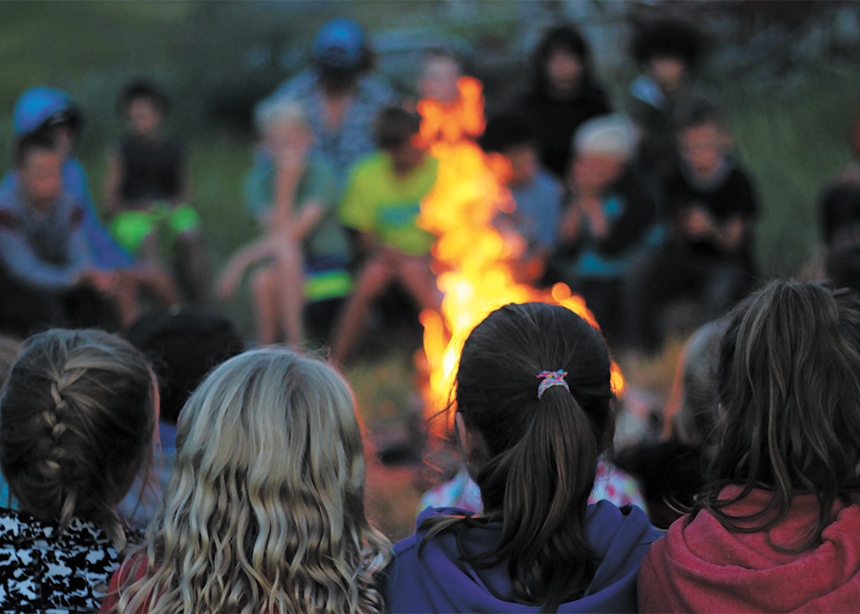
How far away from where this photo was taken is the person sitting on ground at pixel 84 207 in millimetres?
5094

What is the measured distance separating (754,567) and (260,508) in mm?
825

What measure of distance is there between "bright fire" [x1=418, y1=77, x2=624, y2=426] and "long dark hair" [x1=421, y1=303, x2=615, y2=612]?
2.21 meters

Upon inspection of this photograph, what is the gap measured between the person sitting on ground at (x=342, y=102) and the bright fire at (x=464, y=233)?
2.81ft

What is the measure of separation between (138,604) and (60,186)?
13.0 ft

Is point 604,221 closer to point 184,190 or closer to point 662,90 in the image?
point 662,90

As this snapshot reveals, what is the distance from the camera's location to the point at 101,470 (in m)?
1.80

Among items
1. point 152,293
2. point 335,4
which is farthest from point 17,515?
point 335,4

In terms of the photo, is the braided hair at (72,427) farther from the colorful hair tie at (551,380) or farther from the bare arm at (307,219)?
the bare arm at (307,219)

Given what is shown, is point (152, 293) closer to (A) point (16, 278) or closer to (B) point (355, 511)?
(A) point (16, 278)

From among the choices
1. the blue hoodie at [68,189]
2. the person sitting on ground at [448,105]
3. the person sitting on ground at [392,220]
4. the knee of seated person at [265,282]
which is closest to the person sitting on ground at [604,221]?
the person sitting on ground at [448,105]

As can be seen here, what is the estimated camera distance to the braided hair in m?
1.73

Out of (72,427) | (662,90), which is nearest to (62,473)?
(72,427)

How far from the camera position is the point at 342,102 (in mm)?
5672

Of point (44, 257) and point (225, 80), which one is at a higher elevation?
point (225, 80)
